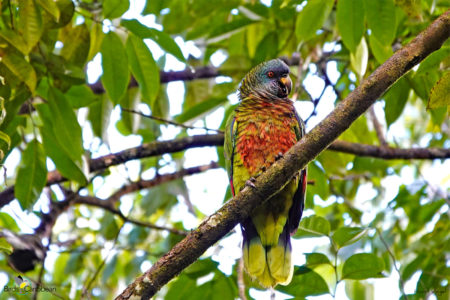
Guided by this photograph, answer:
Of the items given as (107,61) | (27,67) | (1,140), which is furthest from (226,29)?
(1,140)

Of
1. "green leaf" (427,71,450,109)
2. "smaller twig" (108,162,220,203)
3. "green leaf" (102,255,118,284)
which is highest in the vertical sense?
"smaller twig" (108,162,220,203)

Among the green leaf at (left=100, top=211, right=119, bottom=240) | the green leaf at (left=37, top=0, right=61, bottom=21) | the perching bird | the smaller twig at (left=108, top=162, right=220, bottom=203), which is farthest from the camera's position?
the smaller twig at (left=108, top=162, right=220, bottom=203)

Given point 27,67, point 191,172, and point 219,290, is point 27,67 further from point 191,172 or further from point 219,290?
point 191,172

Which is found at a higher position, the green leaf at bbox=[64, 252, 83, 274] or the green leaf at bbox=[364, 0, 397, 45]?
the green leaf at bbox=[364, 0, 397, 45]

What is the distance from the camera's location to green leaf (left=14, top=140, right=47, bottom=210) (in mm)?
3322

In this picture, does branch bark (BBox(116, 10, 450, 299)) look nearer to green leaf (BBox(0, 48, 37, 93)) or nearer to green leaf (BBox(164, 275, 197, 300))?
green leaf (BBox(164, 275, 197, 300))

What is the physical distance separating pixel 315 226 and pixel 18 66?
1888mm

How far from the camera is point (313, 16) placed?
3.34m

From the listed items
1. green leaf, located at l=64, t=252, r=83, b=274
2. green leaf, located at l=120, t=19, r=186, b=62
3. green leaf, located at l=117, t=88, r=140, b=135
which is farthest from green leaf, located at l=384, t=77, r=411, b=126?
green leaf, located at l=64, t=252, r=83, b=274

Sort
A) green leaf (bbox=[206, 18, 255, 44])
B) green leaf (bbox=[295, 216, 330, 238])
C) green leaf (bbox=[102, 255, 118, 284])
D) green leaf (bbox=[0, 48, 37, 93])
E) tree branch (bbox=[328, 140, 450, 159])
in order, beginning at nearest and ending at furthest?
green leaf (bbox=[0, 48, 37, 93]) < green leaf (bbox=[295, 216, 330, 238]) < green leaf (bbox=[206, 18, 255, 44]) < tree branch (bbox=[328, 140, 450, 159]) < green leaf (bbox=[102, 255, 118, 284])

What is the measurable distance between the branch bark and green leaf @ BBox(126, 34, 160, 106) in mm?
1235

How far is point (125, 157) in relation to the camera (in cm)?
421

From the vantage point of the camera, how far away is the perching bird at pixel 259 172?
11.8ft

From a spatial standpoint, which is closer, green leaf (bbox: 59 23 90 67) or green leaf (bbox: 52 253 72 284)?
green leaf (bbox: 59 23 90 67)
